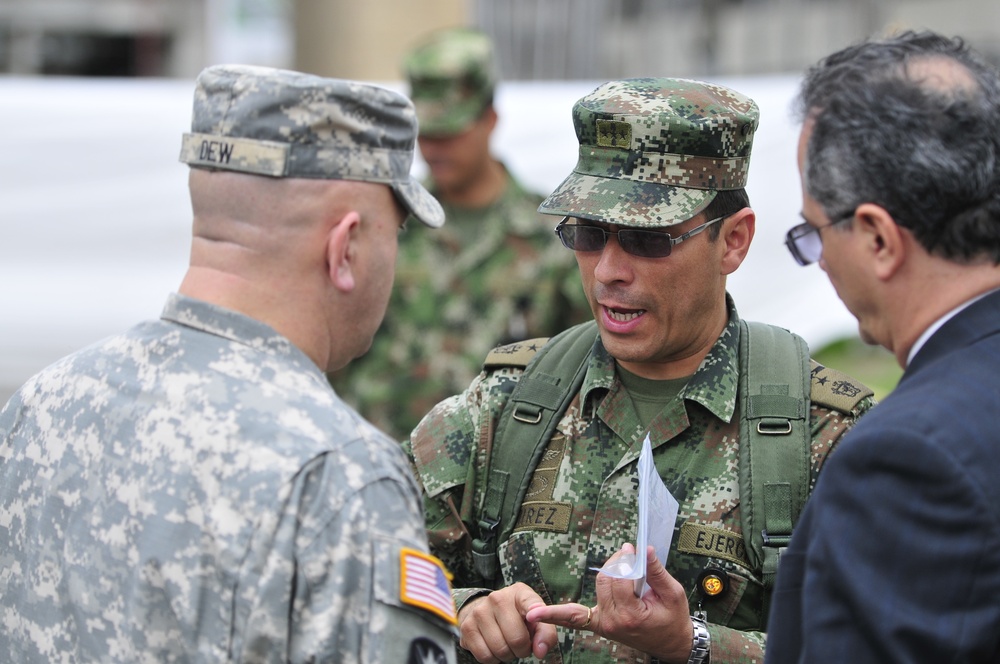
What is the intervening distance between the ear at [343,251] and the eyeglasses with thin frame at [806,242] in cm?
72

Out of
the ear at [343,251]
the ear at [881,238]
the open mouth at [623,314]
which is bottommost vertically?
the open mouth at [623,314]

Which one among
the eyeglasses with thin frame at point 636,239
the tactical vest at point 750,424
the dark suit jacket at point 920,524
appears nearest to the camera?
the dark suit jacket at point 920,524

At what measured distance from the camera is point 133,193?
657 centimetres

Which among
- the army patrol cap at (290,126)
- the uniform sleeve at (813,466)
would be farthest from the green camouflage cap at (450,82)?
the army patrol cap at (290,126)

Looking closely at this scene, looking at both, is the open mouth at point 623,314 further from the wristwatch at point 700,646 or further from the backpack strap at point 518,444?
the wristwatch at point 700,646

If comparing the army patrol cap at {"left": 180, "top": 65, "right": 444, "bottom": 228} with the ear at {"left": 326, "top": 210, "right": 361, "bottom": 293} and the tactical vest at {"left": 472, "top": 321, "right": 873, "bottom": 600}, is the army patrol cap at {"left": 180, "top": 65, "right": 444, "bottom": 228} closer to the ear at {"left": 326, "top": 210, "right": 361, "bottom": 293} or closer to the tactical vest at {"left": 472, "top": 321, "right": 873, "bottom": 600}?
the ear at {"left": 326, "top": 210, "right": 361, "bottom": 293}

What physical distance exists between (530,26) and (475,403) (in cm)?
1235

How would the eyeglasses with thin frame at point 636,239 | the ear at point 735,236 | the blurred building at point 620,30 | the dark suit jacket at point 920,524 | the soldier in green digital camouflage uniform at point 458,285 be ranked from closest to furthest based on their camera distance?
the dark suit jacket at point 920,524 → the eyeglasses with thin frame at point 636,239 → the ear at point 735,236 → the soldier in green digital camouflage uniform at point 458,285 → the blurred building at point 620,30

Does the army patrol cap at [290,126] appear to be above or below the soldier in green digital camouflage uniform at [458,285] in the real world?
above

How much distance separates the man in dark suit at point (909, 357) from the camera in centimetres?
175

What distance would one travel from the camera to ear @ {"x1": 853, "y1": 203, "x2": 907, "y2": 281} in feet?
6.17

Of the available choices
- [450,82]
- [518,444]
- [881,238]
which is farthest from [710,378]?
[450,82]

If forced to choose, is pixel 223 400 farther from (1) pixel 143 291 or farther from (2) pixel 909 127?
(1) pixel 143 291

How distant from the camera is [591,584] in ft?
8.71
